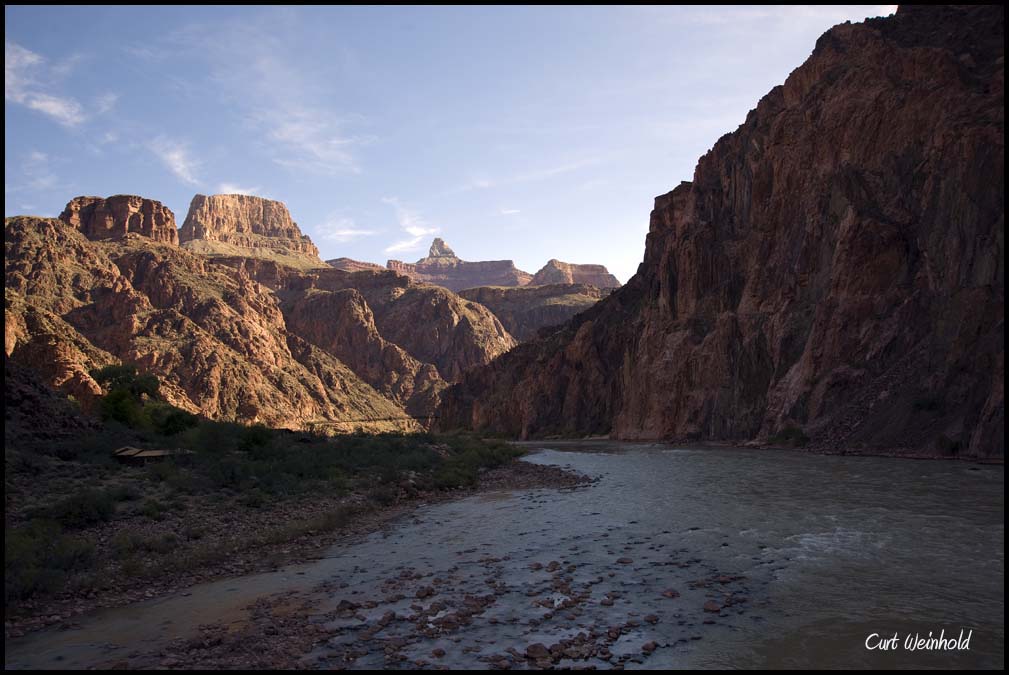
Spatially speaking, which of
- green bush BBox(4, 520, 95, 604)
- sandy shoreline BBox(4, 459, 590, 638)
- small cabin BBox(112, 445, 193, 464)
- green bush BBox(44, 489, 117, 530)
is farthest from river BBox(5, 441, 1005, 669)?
small cabin BBox(112, 445, 193, 464)

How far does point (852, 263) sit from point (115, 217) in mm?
174854

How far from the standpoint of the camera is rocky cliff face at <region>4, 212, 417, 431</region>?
4173 inches

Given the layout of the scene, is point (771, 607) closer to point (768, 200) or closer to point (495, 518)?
point (495, 518)

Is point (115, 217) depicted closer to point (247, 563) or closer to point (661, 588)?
point (247, 563)

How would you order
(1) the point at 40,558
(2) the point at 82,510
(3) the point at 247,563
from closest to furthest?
(1) the point at 40,558 → (3) the point at 247,563 → (2) the point at 82,510

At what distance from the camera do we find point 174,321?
4624 inches

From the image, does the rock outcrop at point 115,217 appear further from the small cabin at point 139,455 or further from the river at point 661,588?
the river at point 661,588

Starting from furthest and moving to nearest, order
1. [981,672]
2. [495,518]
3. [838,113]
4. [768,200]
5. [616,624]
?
[768,200]
[838,113]
[495,518]
[616,624]
[981,672]

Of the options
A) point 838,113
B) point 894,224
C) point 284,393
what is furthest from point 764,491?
point 284,393

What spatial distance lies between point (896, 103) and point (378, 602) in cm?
5282

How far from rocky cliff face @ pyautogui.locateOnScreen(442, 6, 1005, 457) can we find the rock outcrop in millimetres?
→ 142173

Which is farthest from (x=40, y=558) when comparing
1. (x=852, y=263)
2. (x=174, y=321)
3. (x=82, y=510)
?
(x=174, y=321)

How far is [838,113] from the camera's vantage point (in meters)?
53.6

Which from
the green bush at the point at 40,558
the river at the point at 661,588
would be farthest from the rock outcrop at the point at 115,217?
the river at the point at 661,588
